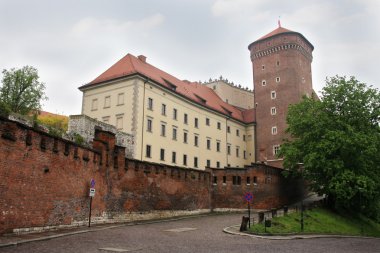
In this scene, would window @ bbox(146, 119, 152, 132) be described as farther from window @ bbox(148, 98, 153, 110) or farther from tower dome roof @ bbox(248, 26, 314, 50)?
tower dome roof @ bbox(248, 26, 314, 50)

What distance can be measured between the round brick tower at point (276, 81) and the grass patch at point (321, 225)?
16.9 metres

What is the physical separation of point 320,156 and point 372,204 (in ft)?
21.5

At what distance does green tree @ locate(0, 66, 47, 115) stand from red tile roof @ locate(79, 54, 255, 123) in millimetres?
9697

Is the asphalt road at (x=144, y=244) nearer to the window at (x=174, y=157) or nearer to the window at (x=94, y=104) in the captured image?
the window at (x=174, y=157)

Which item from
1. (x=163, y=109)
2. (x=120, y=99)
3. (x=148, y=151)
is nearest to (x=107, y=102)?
(x=120, y=99)

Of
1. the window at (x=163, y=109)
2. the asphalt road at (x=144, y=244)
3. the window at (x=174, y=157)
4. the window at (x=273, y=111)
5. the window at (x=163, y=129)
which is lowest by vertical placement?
the asphalt road at (x=144, y=244)

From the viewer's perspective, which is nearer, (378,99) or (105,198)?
(105,198)

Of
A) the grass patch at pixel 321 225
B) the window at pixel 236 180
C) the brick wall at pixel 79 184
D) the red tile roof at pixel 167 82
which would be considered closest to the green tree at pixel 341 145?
the grass patch at pixel 321 225

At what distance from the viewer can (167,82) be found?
45.9 meters

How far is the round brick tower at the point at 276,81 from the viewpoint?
53531 millimetres

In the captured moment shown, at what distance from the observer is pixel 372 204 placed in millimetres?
34312

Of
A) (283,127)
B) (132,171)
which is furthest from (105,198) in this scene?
(283,127)

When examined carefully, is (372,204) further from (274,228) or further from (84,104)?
(84,104)

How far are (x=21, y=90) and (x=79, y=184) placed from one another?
34.5m
